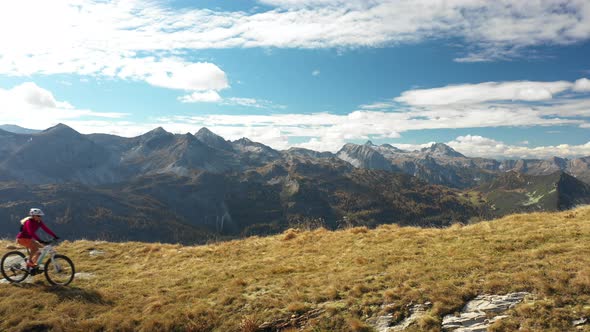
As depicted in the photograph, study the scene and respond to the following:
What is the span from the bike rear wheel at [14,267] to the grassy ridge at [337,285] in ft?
2.94

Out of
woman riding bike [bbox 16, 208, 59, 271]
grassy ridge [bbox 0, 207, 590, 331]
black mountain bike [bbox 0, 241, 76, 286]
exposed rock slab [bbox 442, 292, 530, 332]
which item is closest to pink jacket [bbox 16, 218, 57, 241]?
woman riding bike [bbox 16, 208, 59, 271]

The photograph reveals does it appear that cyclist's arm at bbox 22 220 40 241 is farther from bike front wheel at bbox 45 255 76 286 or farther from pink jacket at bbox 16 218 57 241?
bike front wheel at bbox 45 255 76 286

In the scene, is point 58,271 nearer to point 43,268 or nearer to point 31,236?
point 43,268

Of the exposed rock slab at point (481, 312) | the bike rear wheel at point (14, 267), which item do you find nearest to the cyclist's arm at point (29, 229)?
the bike rear wheel at point (14, 267)

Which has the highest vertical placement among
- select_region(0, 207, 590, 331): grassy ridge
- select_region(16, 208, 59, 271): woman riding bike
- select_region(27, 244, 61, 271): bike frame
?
→ select_region(16, 208, 59, 271): woman riding bike

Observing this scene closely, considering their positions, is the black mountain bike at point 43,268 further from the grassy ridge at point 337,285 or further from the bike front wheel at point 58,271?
the grassy ridge at point 337,285

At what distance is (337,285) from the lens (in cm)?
1471

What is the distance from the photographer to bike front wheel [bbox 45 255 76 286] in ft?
56.3

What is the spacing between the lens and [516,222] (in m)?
22.2

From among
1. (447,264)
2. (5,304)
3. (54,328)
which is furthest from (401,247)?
(5,304)

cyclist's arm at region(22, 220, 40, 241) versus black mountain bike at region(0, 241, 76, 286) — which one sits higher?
cyclist's arm at region(22, 220, 40, 241)

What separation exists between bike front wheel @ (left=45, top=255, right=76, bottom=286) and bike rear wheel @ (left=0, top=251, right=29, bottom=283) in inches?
41.3

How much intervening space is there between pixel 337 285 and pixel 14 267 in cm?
1654

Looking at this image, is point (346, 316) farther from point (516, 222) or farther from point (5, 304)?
point (516, 222)
